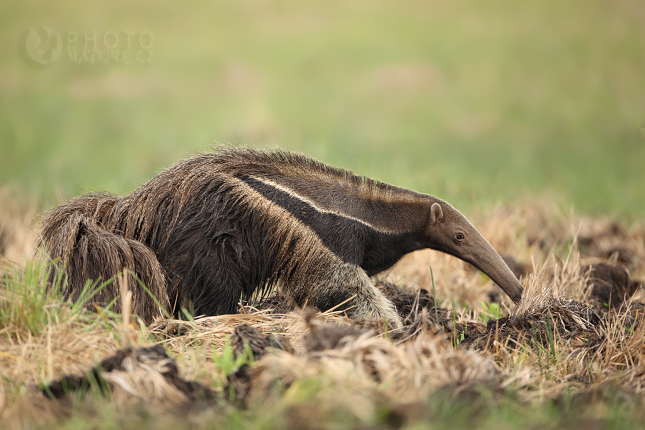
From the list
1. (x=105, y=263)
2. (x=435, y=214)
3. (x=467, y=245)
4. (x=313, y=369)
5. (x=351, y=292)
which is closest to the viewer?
(x=313, y=369)

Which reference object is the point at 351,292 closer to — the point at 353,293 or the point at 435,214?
the point at 353,293

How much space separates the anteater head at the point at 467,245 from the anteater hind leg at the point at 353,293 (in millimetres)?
826

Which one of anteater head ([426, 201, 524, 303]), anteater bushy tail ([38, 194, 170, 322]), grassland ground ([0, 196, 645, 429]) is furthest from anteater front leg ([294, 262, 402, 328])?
anteater bushy tail ([38, 194, 170, 322])

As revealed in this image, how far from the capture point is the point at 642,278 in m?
6.68

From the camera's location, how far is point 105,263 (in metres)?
4.43

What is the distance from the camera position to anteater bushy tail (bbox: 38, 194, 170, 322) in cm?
437

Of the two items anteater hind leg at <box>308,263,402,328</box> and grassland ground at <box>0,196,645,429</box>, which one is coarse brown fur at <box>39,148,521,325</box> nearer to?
anteater hind leg at <box>308,263,402,328</box>

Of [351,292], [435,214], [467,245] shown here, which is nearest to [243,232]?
[351,292]

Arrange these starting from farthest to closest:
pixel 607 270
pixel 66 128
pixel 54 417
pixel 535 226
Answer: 1. pixel 66 128
2. pixel 535 226
3. pixel 607 270
4. pixel 54 417

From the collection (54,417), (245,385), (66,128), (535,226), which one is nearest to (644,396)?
(245,385)

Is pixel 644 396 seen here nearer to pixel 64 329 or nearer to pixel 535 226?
pixel 64 329

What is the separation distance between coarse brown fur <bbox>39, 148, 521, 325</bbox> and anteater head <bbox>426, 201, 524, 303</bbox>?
15cm

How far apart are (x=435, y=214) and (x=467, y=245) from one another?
0.43 metres

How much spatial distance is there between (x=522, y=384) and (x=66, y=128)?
1341 centimetres
